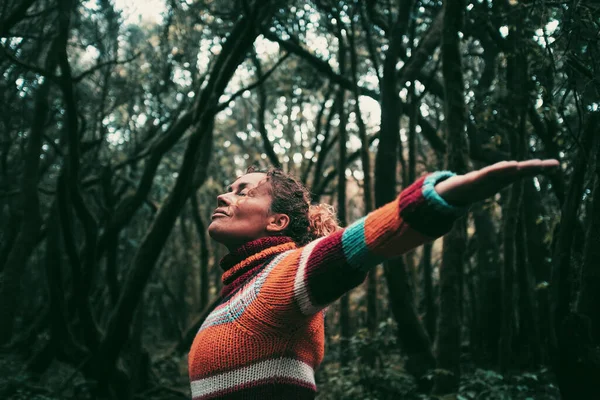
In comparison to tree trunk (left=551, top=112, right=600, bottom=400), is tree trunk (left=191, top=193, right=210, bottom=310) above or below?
above

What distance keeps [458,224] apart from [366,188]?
11.2 feet

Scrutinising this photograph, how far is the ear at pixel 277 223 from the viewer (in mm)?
2348

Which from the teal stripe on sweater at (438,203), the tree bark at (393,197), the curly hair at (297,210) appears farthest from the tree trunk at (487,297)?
the teal stripe on sweater at (438,203)

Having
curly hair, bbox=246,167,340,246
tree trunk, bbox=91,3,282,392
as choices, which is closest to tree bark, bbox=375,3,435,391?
tree trunk, bbox=91,3,282,392

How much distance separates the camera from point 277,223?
237 cm

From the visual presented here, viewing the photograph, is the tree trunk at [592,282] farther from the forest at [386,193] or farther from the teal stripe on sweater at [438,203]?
the teal stripe on sweater at [438,203]

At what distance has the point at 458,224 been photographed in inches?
204

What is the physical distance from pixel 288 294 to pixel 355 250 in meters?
0.29

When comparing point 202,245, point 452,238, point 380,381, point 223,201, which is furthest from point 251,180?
point 202,245

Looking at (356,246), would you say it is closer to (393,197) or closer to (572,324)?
(572,324)

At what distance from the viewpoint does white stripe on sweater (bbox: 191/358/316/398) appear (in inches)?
76.3

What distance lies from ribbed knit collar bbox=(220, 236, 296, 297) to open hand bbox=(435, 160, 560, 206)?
2.90 ft

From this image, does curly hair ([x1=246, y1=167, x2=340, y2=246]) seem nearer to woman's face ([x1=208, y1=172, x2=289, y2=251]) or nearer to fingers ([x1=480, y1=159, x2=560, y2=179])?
woman's face ([x1=208, y1=172, x2=289, y2=251])

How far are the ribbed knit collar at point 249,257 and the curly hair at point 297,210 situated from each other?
0.13 meters
